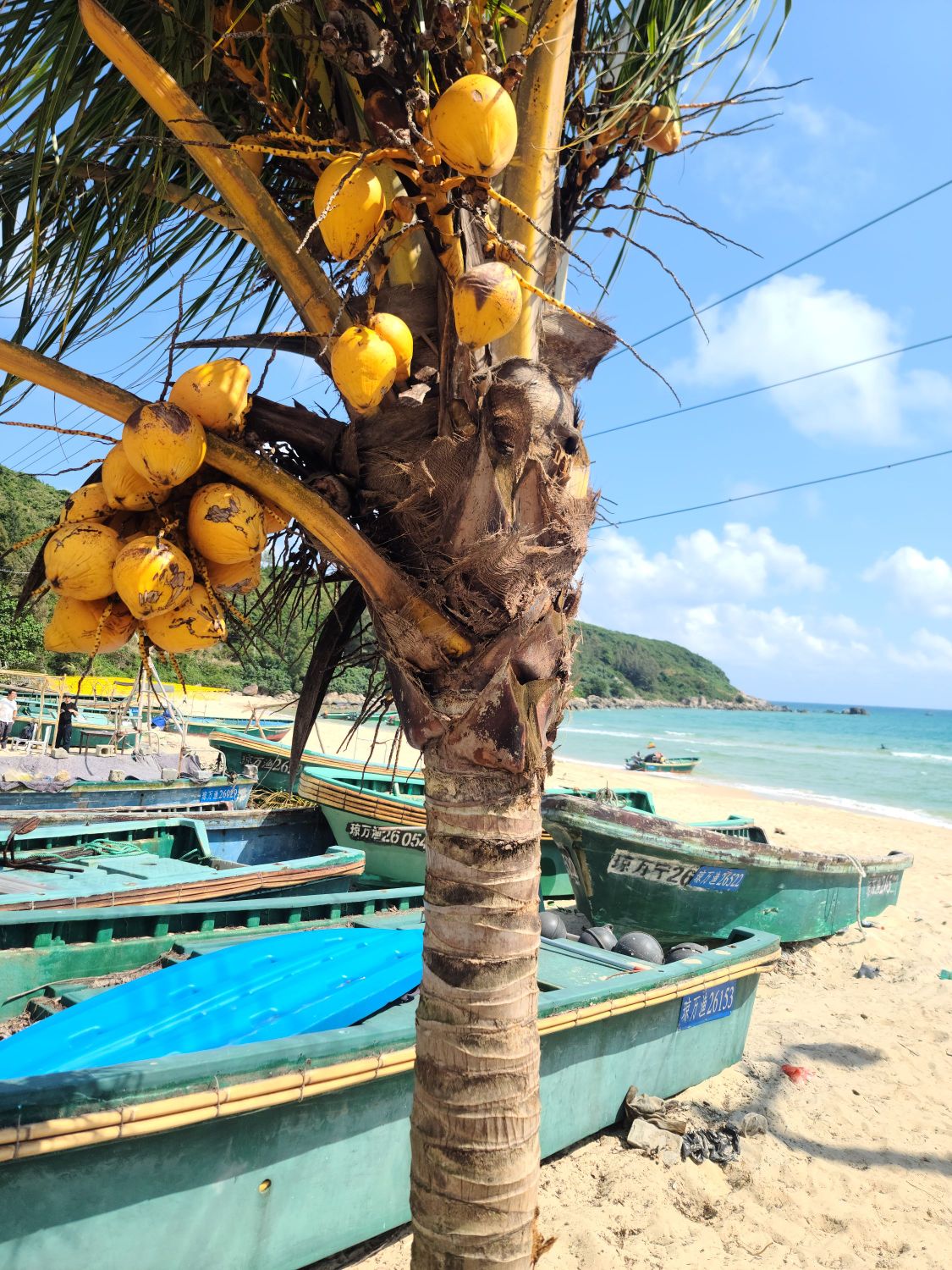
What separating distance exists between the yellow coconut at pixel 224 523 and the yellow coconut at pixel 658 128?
1649mm

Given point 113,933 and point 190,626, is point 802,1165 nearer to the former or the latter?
point 113,933

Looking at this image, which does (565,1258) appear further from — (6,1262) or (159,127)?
(159,127)

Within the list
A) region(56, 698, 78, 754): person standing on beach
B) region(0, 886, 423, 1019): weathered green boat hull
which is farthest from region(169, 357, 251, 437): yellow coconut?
region(56, 698, 78, 754): person standing on beach

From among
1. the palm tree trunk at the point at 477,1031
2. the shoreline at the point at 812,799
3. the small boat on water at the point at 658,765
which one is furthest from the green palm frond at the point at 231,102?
the small boat on water at the point at 658,765

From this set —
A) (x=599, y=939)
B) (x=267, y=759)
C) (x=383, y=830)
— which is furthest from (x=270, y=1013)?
(x=267, y=759)

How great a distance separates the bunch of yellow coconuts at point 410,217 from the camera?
5.43ft

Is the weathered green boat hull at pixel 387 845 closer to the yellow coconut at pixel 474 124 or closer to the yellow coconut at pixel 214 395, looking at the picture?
the yellow coconut at pixel 214 395

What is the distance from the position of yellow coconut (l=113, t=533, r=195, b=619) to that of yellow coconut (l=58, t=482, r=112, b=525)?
0.53 ft

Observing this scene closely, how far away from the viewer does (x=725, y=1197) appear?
14.1ft

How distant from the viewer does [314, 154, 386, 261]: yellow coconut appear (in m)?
1.78

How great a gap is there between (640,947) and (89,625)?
198 inches

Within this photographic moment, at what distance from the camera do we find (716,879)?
311 inches

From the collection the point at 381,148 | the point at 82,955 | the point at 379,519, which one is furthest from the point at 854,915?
the point at 381,148

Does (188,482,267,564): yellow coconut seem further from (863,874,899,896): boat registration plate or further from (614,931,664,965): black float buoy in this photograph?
(863,874,899,896): boat registration plate
